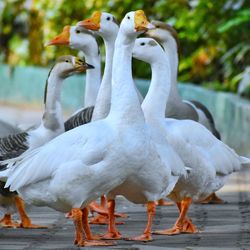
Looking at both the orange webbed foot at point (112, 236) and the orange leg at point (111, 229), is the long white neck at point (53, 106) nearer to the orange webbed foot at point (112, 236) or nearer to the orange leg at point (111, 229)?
the orange leg at point (111, 229)

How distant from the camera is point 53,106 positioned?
1173 cm

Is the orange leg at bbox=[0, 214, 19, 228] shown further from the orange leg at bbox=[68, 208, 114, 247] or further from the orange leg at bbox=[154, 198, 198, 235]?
the orange leg at bbox=[68, 208, 114, 247]

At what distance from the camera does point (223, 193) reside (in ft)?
45.7

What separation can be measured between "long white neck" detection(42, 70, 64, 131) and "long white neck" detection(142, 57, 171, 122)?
3.93ft

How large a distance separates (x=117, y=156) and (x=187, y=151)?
165 centimetres

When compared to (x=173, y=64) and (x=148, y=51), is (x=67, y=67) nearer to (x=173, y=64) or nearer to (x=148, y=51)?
(x=148, y=51)

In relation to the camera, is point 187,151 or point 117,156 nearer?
point 117,156

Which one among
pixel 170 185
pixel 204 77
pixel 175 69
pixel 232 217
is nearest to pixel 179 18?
pixel 204 77

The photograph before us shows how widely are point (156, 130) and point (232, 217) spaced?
6.01ft

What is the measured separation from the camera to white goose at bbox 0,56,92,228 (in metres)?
10.6

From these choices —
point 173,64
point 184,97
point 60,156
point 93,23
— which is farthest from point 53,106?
point 184,97

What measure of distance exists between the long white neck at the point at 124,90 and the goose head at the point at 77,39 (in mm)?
3667

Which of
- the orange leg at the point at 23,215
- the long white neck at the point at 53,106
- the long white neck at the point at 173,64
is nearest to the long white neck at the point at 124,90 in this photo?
the orange leg at the point at 23,215

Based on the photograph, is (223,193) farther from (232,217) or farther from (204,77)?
(204,77)
